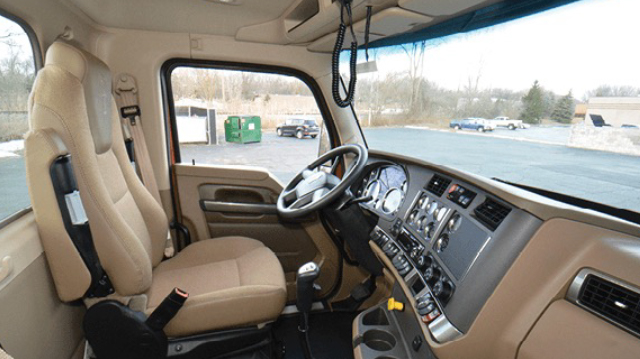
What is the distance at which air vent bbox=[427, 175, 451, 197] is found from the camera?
1.21m

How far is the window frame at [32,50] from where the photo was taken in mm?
1138

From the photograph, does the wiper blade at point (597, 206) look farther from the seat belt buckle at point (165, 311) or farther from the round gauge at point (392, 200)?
the seat belt buckle at point (165, 311)

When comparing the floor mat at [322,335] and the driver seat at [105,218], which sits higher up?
the driver seat at [105,218]

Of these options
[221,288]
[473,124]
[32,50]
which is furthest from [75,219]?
[473,124]

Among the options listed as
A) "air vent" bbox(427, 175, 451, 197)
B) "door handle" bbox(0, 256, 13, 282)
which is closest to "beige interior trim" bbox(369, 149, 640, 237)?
"air vent" bbox(427, 175, 451, 197)

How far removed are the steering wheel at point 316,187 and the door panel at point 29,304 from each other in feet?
2.86

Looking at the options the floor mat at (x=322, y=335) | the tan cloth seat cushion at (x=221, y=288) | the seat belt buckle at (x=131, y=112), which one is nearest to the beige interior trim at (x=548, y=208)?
the tan cloth seat cushion at (x=221, y=288)

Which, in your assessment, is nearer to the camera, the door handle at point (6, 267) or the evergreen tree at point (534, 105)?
the door handle at point (6, 267)

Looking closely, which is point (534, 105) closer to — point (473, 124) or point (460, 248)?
point (473, 124)

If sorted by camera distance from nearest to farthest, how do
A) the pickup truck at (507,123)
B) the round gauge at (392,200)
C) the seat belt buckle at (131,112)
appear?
the pickup truck at (507,123) < the round gauge at (392,200) < the seat belt buckle at (131,112)

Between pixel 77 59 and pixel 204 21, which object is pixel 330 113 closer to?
pixel 204 21

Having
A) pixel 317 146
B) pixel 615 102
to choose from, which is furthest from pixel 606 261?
pixel 317 146

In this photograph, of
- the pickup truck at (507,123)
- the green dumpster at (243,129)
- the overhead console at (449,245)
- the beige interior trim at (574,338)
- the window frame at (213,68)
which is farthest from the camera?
the green dumpster at (243,129)

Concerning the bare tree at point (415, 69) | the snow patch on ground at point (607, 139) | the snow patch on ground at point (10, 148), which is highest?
the bare tree at point (415, 69)
